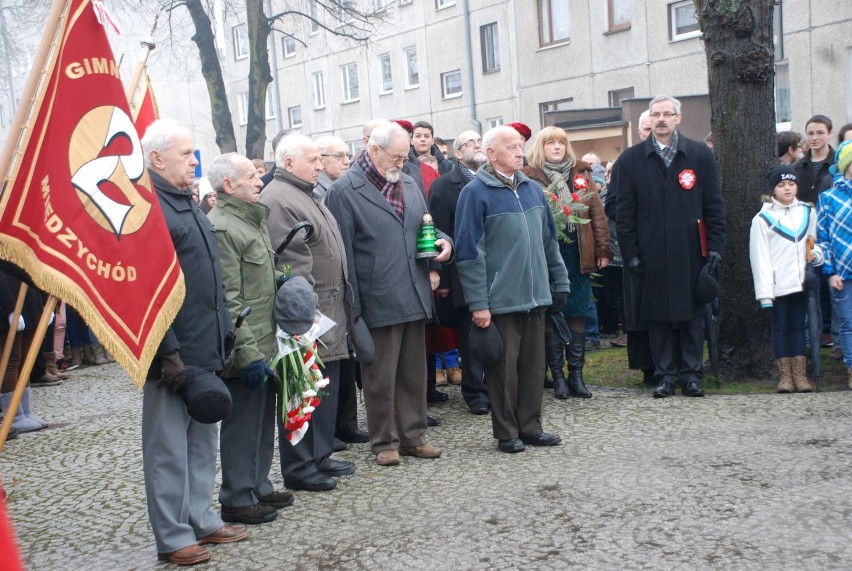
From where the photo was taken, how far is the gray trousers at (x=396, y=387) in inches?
271

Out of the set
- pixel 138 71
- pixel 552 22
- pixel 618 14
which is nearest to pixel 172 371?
pixel 138 71

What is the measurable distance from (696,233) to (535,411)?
222cm

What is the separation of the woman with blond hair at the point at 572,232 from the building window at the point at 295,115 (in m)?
36.6

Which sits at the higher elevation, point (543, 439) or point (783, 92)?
point (783, 92)

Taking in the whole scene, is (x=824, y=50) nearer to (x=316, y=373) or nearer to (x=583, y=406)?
(x=583, y=406)

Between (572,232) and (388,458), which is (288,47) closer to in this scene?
(572,232)

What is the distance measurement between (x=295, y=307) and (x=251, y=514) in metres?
1.12

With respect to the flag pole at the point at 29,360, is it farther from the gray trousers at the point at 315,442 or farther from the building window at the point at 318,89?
the building window at the point at 318,89

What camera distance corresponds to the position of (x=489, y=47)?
33.5m

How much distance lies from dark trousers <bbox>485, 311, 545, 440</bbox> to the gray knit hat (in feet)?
5.20

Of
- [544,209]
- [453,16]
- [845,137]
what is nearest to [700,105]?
[845,137]

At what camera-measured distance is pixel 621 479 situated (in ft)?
19.7

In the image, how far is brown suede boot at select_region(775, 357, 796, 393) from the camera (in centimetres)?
826

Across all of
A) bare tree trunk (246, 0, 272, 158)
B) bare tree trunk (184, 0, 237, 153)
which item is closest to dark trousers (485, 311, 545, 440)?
bare tree trunk (184, 0, 237, 153)
